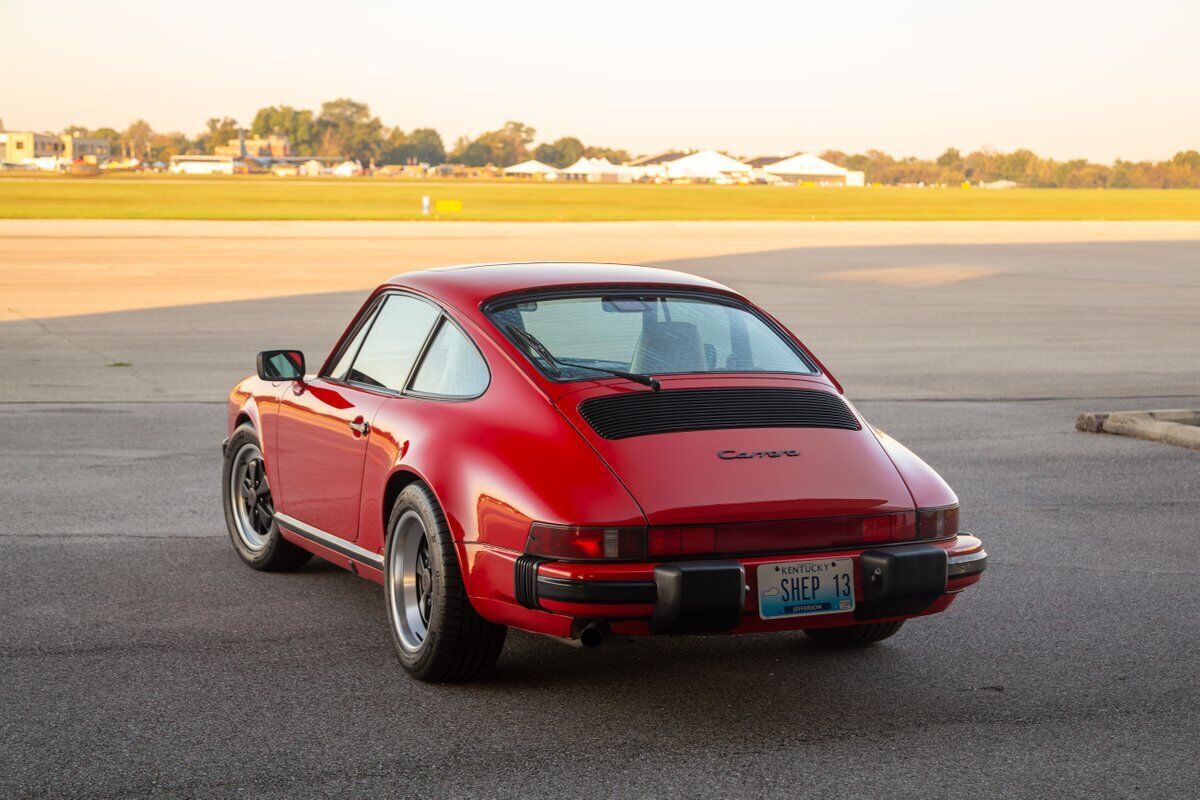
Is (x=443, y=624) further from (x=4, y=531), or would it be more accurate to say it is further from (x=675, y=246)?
(x=675, y=246)

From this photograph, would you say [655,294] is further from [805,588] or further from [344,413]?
[805,588]

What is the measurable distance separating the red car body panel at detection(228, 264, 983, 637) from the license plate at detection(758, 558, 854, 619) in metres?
0.03

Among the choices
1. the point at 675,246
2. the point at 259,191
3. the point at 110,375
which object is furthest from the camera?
the point at 259,191

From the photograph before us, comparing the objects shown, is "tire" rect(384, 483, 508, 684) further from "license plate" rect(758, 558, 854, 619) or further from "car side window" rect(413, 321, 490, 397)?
"license plate" rect(758, 558, 854, 619)

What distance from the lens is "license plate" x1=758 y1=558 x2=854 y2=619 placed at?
4.46 m

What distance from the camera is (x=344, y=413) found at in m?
5.79

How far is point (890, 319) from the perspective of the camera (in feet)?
70.2

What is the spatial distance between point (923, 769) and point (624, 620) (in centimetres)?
96

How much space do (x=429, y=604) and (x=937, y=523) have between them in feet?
5.69

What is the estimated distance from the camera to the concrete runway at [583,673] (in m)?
4.17

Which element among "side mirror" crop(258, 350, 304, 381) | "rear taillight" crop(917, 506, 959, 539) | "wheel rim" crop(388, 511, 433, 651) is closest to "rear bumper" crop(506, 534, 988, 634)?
"rear taillight" crop(917, 506, 959, 539)

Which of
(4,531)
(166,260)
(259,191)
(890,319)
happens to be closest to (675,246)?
(166,260)

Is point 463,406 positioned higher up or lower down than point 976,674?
higher up

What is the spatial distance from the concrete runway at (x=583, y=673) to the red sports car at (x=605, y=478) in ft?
1.02
